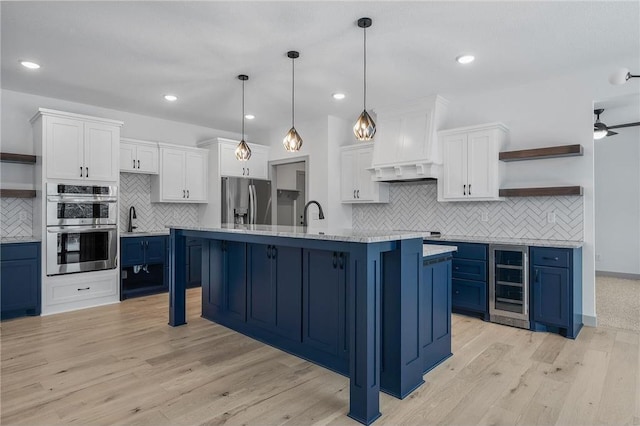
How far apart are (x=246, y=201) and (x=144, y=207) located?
5.13 feet

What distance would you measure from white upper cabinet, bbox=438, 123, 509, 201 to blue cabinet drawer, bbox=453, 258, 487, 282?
773 millimetres

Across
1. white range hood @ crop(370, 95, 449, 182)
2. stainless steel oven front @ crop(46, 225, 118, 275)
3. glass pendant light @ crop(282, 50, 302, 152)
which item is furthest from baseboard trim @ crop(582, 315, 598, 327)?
stainless steel oven front @ crop(46, 225, 118, 275)

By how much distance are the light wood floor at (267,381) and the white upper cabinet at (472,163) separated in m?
1.60

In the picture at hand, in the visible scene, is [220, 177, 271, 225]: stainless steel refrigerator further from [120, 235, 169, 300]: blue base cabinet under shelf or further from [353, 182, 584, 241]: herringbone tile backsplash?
[353, 182, 584, 241]: herringbone tile backsplash

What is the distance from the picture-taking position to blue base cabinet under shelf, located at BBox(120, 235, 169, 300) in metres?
4.99

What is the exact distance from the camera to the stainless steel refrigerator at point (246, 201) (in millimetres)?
5957

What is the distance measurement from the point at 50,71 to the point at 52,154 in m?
0.96

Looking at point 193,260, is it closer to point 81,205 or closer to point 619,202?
point 81,205

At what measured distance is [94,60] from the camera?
3566 millimetres

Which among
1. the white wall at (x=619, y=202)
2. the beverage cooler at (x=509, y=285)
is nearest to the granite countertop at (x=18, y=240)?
the beverage cooler at (x=509, y=285)

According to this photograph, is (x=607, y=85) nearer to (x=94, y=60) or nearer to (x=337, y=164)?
(x=337, y=164)

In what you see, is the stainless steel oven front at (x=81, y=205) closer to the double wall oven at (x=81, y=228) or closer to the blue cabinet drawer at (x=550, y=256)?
the double wall oven at (x=81, y=228)

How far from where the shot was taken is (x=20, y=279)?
13.3ft

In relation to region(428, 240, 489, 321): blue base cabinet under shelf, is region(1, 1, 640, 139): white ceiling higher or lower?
higher
